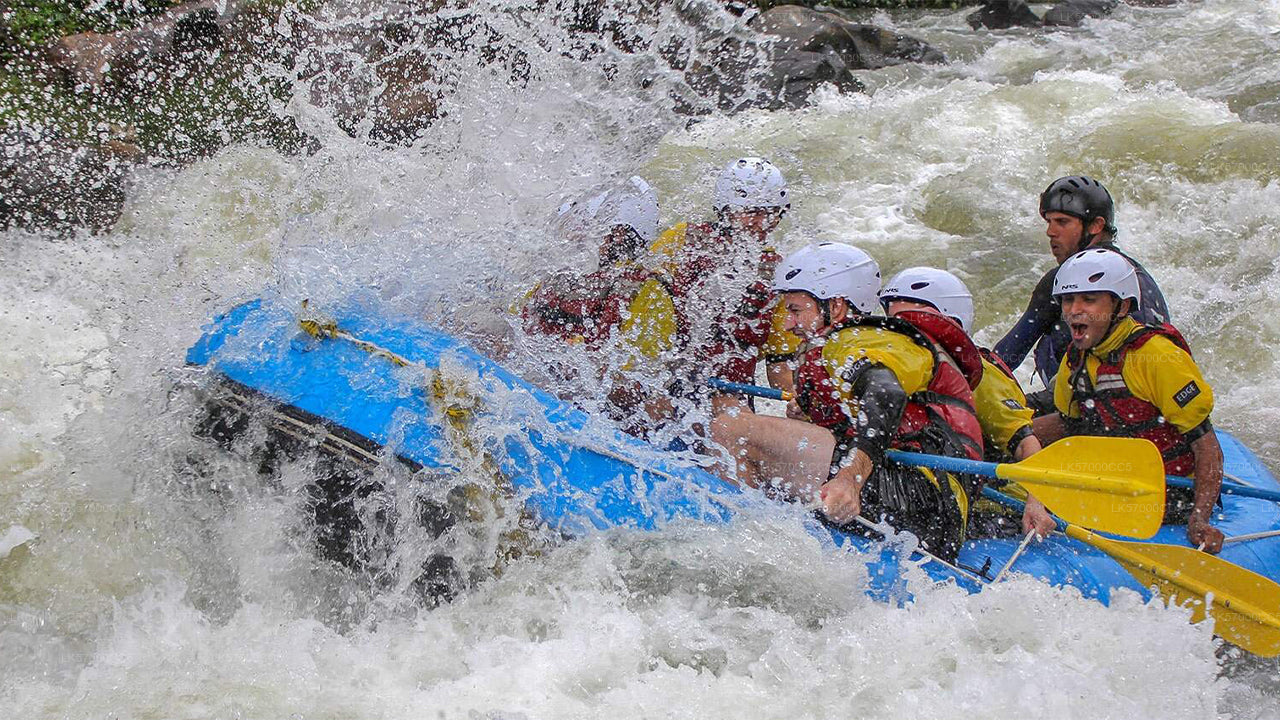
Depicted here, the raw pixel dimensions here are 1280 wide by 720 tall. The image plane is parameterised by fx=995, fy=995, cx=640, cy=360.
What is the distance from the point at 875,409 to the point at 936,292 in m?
0.77

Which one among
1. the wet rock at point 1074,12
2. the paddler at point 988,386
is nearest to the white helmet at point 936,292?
the paddler at point 988,386

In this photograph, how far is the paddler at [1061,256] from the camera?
13.8ft

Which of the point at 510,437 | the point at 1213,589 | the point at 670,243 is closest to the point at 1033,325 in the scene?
the point at 1213,589

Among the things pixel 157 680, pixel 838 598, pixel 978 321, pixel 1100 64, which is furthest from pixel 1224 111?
pixel 157 680

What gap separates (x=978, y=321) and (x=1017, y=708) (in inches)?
161

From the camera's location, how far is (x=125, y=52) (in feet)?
29.3

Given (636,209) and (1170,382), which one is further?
(636,209)

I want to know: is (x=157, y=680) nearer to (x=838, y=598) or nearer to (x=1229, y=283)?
(x=838, y=598)

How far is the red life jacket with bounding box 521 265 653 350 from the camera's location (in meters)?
4.04

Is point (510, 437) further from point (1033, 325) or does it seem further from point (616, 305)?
point (1033, 325)

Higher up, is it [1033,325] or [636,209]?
[636,209]

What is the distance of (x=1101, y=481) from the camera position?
119 inches

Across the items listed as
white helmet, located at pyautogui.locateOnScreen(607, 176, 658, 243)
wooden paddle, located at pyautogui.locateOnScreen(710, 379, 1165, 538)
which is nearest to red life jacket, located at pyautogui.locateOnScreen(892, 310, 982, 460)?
wooden paddle, located at pyautogui.locateOnScreen(710, 379, 1165, 538)

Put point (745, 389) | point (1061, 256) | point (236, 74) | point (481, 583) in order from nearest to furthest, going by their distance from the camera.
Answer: point (481, 583) < point (745, 389) < point (1061, 256) < point (236, 74)
